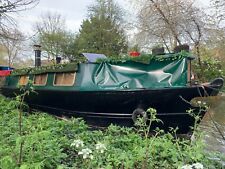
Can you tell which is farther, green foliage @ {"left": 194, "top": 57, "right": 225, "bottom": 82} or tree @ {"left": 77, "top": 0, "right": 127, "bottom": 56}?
tree @ {"left": 77, "top": 0, "right": 127, "bottom": 56}

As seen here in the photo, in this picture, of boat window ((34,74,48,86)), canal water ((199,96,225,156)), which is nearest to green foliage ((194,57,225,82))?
canal water ((199,96,225,156))

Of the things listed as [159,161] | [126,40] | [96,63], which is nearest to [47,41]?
[126,40]

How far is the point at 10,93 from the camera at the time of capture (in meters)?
13.5

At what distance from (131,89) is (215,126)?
2.86 metres

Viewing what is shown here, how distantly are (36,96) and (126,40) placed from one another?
17.2 meters

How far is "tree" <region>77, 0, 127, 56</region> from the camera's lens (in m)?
27.0

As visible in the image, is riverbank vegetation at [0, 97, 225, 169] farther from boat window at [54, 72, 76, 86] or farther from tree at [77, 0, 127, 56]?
tree at [77, 0, 127, 56]

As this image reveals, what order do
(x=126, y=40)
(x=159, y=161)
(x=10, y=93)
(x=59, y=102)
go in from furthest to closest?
(x=126, y=40) → (x=10, y=93) → (x=59, y=102) → (x=159, y=161)

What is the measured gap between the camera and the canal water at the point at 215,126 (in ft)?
20.0

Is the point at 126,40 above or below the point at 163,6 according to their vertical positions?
below

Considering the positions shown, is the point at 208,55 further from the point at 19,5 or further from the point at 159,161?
the point at 159,161

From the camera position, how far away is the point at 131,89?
7055 mm

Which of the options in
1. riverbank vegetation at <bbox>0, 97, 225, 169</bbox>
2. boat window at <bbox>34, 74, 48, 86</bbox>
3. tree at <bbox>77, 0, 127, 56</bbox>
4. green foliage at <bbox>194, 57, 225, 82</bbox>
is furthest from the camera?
tree at <bbox>77, 0, 127, 56</bbox>

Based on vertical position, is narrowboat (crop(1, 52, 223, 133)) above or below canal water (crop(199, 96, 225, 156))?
above
